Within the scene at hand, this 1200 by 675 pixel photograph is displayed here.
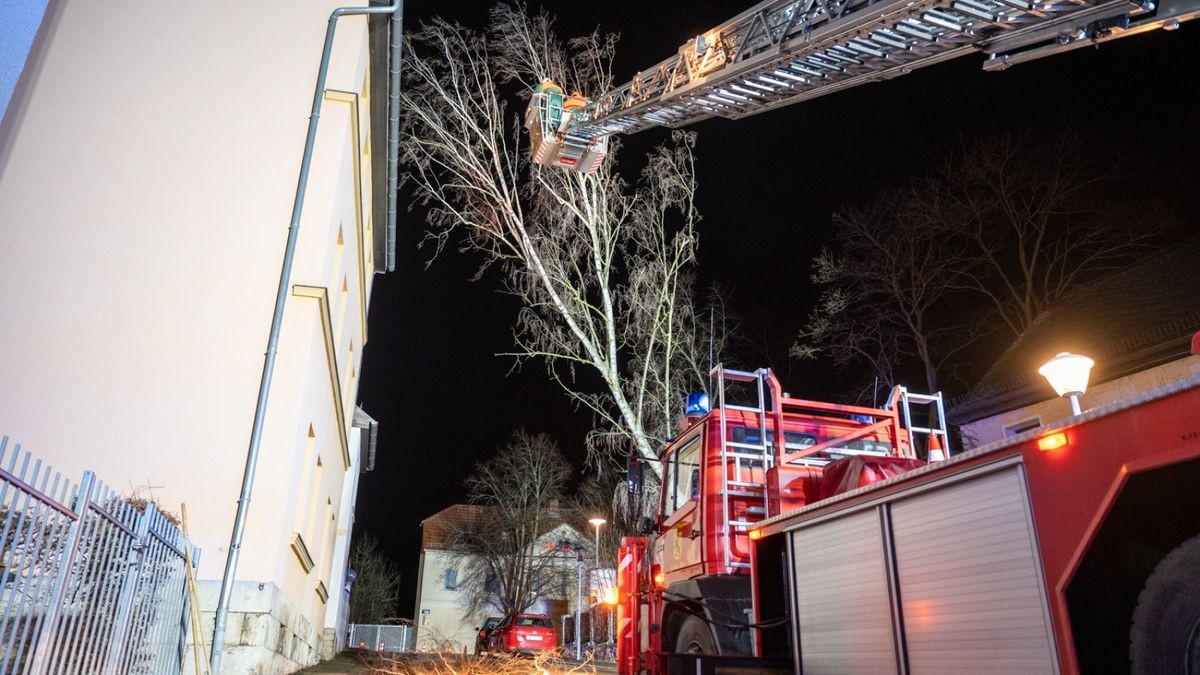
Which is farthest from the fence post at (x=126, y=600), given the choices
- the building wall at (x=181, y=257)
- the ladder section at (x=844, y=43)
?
the ladder section at (x=844, y=43)

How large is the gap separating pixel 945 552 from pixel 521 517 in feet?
124

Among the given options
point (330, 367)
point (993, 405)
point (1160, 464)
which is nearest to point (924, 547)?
point (1160, 464)

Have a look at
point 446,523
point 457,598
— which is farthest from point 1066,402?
point 446,523

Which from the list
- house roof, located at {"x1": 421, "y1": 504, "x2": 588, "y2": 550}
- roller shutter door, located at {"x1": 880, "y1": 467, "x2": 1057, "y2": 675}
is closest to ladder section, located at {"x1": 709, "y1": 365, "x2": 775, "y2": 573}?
roller shutter door, located at {"x1": 880, "y1": 467, "x2": 1057, "y2": 675}

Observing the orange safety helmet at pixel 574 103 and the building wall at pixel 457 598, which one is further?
the building wall at pixel 457 598

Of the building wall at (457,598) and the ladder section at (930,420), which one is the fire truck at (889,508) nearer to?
the ladder section at (930,420)

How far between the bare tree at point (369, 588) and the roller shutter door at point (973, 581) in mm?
48293

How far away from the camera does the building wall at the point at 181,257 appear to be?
7.68 meters

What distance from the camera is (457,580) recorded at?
4772cm

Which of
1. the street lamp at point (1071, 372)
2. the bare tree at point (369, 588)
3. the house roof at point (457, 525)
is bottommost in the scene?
the street lamp at point (1071, 372)

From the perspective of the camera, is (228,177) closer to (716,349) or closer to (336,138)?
(336,138)

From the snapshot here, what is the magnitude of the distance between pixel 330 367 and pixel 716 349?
9.97 metres

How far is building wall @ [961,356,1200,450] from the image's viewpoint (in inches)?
567

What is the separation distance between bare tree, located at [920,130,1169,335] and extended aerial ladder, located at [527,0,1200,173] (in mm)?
13292
